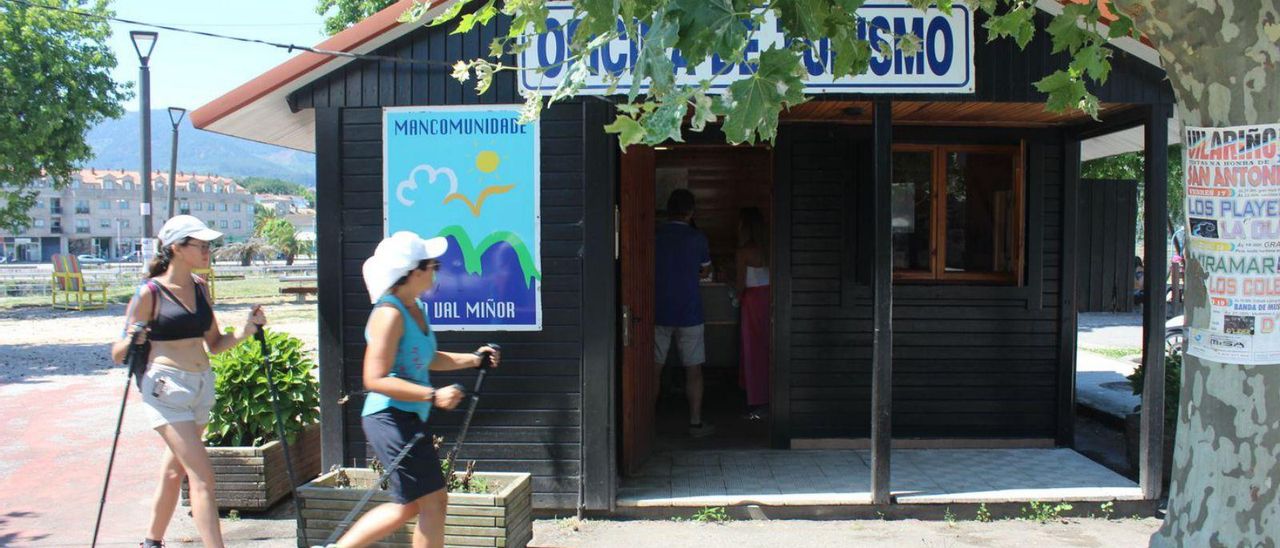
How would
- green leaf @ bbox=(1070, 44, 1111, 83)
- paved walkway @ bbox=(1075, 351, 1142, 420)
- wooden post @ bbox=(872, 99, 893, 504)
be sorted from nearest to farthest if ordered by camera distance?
green leaf @ bbox=(1070, 44, 1111, 83), wooden post @ bbox=(872, 99, 893, 504), paved walkway @ bbox=(1075, 351, 1142, 420)

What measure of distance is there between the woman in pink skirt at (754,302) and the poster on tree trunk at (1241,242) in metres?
4.62

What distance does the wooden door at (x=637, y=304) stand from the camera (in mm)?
6316

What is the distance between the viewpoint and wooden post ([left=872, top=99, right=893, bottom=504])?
587 cm

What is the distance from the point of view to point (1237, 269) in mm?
3568

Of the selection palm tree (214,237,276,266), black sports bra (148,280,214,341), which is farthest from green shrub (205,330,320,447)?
palm tree (214,237,276,266)

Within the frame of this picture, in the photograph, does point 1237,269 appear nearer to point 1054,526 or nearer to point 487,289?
point 1054,526

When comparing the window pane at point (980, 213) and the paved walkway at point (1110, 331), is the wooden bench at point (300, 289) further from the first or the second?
the window pane at point (980, 213)

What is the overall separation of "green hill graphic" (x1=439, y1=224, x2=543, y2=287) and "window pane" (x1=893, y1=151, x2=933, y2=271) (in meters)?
3.19

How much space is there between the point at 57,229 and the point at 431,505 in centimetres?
15509

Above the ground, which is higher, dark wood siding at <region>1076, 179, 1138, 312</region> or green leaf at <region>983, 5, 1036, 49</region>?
green leaf at <region>983, 5, 1036, 49</region>

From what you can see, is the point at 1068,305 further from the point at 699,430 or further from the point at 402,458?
the point at 402,458

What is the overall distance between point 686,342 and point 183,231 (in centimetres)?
397

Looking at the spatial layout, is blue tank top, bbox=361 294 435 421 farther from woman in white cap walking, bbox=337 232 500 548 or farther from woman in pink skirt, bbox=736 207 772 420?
woman in pink skirt, bbox=736 207 772 420

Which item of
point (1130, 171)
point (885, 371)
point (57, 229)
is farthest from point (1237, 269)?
point (57, 229)
